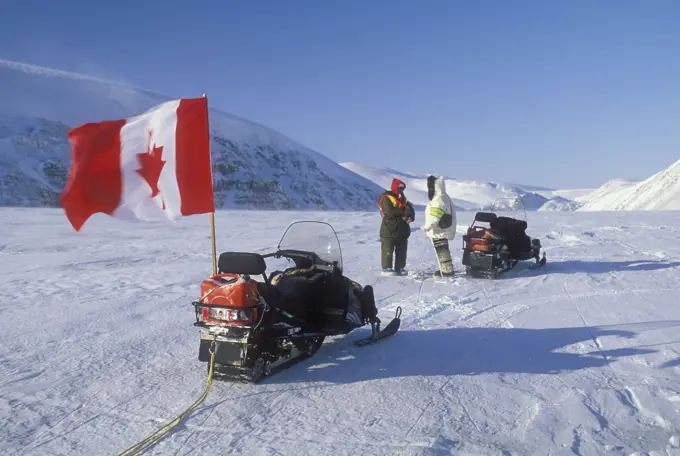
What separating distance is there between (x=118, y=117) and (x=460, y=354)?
107 m

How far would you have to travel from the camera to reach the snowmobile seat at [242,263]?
4.06 m

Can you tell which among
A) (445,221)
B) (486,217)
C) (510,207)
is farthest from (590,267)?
(445,221)

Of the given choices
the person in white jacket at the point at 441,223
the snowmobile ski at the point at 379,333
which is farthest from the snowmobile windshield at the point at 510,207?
the snowmobile ski at the point at 379,333

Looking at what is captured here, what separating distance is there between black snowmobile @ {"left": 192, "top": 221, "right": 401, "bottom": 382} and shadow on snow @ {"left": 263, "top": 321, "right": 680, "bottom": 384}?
19cm

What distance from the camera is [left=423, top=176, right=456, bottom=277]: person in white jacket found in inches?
358

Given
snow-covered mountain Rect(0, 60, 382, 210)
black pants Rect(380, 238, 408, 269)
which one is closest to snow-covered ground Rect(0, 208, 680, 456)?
black pants Rect(380, 238, 408, 269)

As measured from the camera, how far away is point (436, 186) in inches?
365

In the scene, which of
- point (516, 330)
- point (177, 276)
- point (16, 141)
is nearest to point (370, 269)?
point (177, 276)

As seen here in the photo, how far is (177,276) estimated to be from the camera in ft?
30.6

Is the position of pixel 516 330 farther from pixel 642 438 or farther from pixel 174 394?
pixel 174 394

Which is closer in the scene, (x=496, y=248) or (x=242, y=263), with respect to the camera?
(x=242, y=263)

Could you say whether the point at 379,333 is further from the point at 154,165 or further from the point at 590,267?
the point at 590,267

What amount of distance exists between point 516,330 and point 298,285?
2.57 m

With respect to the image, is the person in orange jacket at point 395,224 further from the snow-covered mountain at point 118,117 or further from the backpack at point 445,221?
the snow-covered mountain at point 118,117
